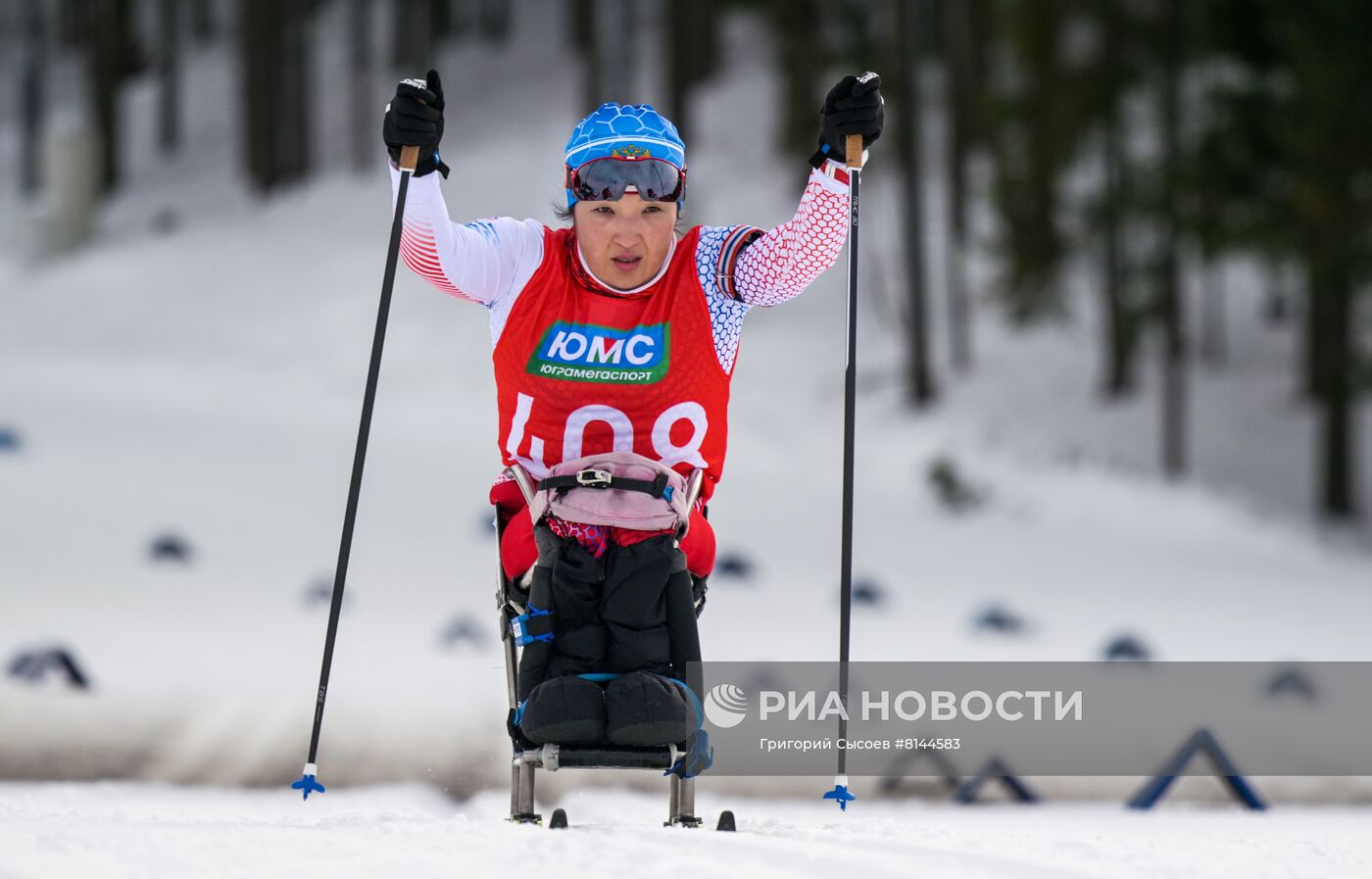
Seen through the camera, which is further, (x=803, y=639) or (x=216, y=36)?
(x=216, y=36)

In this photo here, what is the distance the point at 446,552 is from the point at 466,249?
305 inches

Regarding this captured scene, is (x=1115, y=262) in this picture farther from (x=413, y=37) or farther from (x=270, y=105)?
(x=270, y=105)

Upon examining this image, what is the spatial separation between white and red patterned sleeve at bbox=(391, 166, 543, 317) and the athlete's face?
17 centimetres

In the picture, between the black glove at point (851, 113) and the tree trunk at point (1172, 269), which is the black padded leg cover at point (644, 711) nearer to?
the black glove at point (851, 113)

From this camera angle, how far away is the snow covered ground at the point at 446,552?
13.2 ft

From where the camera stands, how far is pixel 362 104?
32.2 meters

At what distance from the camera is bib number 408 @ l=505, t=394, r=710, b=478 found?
4422mm

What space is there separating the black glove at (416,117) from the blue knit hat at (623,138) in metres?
0.36

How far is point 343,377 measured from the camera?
2117 cm

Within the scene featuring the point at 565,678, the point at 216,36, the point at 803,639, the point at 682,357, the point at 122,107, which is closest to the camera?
the point at 565,678

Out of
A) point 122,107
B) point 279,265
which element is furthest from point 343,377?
point 122,107

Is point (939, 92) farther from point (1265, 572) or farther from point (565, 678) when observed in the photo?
point (565, 678)

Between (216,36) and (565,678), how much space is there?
44.8 m

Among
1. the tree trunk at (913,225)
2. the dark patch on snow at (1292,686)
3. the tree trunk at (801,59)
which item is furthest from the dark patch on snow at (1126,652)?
the tree trunk at (801,59)
